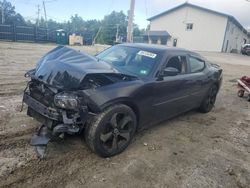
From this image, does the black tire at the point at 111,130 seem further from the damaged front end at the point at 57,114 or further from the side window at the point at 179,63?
the side window at the point at 179,63

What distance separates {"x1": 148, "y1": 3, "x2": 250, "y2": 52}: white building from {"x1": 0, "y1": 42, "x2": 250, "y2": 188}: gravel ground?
3797 cm

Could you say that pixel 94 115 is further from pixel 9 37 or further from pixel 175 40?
pixel 175 40

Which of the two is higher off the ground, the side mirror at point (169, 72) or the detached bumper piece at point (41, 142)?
the side mirror at point (169, 72)

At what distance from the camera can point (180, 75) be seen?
484 centimetres

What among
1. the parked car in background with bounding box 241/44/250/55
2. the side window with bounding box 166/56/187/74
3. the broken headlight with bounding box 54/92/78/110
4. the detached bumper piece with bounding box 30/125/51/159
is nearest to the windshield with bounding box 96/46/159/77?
the side window with bounding box 166/56/187/74

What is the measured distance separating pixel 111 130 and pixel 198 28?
41.7 meters

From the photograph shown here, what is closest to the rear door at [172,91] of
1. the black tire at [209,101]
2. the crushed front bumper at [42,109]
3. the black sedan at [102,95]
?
the black sedan at [102,95]

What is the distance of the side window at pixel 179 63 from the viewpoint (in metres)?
4.62

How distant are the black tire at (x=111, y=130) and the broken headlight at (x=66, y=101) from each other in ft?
1.11

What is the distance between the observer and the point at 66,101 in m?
3.20

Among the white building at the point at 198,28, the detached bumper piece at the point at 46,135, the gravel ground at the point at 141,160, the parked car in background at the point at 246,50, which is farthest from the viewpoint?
the white building at the point at 198,28

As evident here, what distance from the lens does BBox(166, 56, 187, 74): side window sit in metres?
4.62

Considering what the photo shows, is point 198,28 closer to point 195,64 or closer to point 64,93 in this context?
point 195,64

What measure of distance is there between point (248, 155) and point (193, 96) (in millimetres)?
1603
